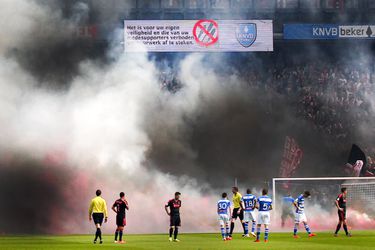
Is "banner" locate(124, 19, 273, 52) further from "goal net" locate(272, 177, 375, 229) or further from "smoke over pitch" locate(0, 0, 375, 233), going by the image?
"goal net" locate(272, 177, 375, 229)

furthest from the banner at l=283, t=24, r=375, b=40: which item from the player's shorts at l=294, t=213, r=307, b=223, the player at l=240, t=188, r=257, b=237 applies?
the player at l=240, t=188, r=257, b=237

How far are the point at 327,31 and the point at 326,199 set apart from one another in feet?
45.5

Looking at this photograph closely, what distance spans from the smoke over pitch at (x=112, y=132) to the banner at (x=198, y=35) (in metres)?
1.04

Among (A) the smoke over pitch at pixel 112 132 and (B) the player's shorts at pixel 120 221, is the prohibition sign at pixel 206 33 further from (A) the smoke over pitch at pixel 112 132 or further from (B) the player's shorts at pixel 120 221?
(B) the player's shorts at pixel 120 221

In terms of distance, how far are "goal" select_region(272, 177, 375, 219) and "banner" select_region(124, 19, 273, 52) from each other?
407 inches

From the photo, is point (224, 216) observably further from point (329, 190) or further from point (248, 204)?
point (329, 190)

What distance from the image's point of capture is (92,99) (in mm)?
45875

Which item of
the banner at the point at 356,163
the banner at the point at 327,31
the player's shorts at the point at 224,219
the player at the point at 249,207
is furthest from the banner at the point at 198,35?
the player's shorts at the point at 224,219

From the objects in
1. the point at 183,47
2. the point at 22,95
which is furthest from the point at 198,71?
the point at 22,95

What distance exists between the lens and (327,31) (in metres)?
56.3

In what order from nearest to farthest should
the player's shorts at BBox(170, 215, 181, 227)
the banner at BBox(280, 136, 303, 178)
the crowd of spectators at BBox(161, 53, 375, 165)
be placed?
the player's shorts at BBox(170, 215, 181, 227), the banner at BBox(280, 136, 303, 178), the crowd of spectators at BBox(161, 53, 375, 165)

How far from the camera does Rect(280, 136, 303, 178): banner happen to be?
173 feet

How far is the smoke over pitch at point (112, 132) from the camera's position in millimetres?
42906

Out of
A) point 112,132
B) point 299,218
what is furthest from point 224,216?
point 112,132
